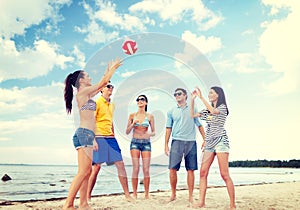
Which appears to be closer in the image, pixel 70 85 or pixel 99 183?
pixel 70 85

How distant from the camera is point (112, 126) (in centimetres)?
536

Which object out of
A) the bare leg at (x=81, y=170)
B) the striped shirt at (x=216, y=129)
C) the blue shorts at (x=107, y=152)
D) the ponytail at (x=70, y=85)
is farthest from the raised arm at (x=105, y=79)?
the striped shirt at (x=216, y=129)

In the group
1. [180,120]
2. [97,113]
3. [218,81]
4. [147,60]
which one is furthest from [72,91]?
[218,81]

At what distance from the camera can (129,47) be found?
17.5 feet

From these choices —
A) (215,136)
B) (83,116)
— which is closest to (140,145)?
(215,136)

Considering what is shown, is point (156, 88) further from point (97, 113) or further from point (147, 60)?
point (97, 113)

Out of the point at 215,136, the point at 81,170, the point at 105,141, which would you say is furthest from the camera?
the point at 105,141

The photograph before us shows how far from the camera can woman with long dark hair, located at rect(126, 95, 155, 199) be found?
5.69 metres

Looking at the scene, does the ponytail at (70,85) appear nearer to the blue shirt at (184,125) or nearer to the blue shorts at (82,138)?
the blue shorts at (82,138)

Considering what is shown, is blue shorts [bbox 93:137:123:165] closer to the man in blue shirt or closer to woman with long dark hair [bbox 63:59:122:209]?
woman with long dark hair [bbox 63:59:122:209]

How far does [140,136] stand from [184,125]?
78 cm

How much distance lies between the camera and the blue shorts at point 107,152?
16.8ft

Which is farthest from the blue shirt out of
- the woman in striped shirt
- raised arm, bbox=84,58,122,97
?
raised arm, bbox=84,58,122,97

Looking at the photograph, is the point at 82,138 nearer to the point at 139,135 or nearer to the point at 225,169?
the point at 139,135
